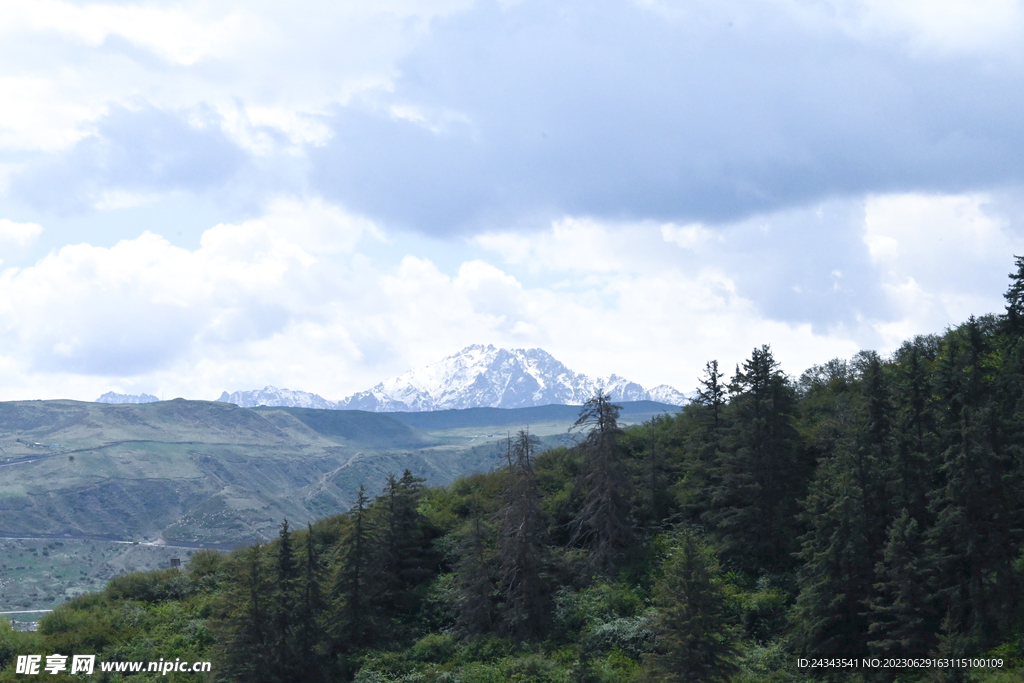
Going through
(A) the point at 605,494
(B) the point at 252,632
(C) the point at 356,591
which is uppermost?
(A) the point at 605,494

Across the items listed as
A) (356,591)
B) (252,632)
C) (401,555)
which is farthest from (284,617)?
(401,555)

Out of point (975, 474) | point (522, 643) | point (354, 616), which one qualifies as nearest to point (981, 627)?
point (975, 474)

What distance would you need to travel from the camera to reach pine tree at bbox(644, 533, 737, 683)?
32125 mm

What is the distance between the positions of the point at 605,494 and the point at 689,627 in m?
18.8

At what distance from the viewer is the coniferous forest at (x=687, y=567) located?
119ft

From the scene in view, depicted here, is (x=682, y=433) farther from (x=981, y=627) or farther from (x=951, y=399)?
(x=981, y=627)

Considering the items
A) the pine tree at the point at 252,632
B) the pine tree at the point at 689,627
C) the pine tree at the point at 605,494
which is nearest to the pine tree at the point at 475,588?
the pine tree at the point at 605,494

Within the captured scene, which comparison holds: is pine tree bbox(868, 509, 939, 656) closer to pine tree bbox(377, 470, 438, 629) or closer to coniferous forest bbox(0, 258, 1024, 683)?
coniferous forest bbox(0, 258, 1024, 683)

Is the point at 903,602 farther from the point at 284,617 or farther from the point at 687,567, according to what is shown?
the point at 284,617

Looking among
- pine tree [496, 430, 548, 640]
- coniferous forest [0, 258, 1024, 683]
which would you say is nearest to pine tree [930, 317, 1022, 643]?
coniferous forest [0, 258, 1024, 683]

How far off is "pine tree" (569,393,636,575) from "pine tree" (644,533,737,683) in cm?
1736

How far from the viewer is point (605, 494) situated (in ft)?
167

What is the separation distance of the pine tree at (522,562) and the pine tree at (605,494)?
3.51 metres

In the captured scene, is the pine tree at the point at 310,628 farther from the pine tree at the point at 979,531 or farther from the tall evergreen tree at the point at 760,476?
the pine tree at the point at 979,531
